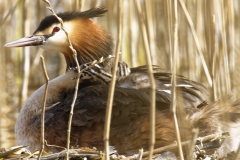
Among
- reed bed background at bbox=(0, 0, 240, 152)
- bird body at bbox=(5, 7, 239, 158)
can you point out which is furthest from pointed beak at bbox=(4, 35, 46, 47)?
reed bed background at bbox=(0, 0, 240, 152)

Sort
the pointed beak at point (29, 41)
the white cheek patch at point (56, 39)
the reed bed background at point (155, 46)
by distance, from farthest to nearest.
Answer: the white cheek patch at point (56, 39), the pointed beak at point (29, 41), the reed bed background at point (155, 46)

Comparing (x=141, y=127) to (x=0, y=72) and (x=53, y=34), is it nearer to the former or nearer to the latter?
(x=53, y=34)

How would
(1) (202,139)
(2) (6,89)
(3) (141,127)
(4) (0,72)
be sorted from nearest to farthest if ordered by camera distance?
(1) (202,139)
(3) (141,127)
(2) (6,89)
(4) (0,72)

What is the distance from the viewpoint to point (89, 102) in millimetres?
4582

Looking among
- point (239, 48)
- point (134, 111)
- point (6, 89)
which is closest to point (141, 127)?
point (134, 111)

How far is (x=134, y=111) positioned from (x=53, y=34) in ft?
3.73

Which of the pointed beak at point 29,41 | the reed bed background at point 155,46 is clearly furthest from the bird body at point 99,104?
the reed bed background at point 155,46

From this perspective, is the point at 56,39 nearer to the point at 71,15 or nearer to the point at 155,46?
the point at 71,15

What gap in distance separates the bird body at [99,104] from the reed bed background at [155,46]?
0.22 metres

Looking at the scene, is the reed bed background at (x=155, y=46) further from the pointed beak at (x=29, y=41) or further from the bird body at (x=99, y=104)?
the pointed beak at (x=29, y=41)

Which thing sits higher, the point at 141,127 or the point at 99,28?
the point at 99,28

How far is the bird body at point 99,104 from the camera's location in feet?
14.5

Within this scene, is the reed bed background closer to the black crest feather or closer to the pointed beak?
the black crest feather

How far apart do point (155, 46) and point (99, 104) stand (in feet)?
10.4
